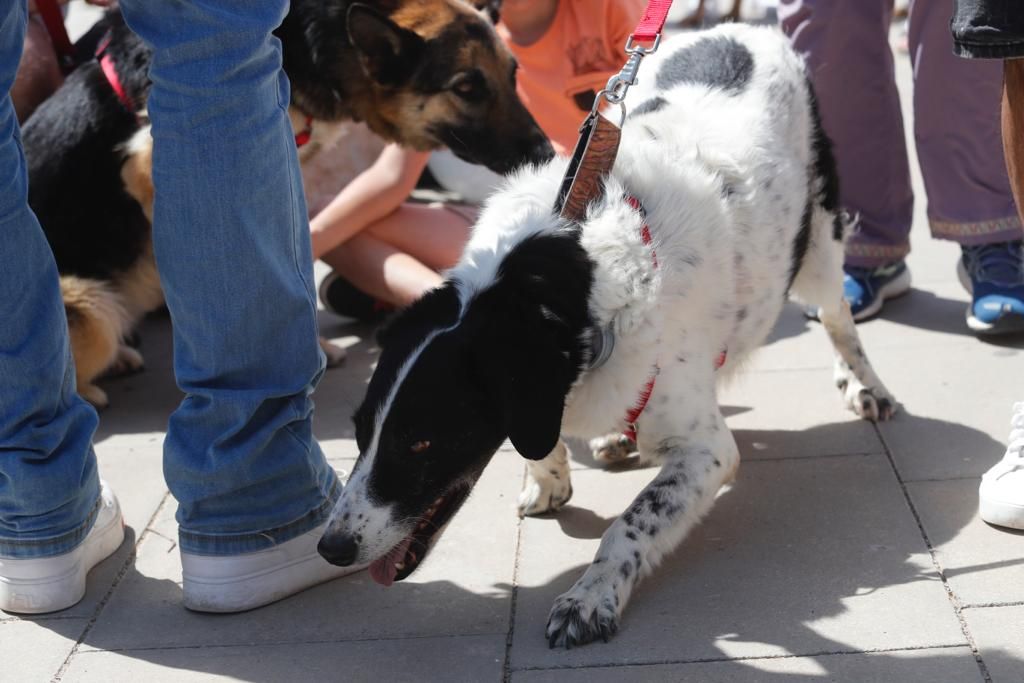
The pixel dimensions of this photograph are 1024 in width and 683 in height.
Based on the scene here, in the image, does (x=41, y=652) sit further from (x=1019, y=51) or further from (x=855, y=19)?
(x=855, y=19)

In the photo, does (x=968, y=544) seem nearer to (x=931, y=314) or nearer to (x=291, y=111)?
(x=931, y=314)

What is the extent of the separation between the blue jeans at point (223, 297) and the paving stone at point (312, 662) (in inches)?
10.3

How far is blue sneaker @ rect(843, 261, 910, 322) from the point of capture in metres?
4.21

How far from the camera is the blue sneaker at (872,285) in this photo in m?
4.21

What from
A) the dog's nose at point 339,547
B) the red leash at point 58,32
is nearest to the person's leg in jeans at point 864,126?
the dog's nose at point 339,547

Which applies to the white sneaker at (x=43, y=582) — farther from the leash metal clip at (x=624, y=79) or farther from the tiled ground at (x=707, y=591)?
the leash metal clip at (x=624, y=79)

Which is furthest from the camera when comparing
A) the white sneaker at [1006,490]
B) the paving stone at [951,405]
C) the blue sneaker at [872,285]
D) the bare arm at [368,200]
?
the bare arm at [368,200]

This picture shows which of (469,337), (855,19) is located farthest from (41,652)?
(855,19)

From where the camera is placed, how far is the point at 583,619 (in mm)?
2465

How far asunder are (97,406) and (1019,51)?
3115 mm

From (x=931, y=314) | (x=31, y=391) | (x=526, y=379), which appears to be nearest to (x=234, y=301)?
(x=31, y=391)

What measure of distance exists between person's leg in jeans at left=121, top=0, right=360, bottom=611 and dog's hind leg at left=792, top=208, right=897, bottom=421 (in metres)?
1.58

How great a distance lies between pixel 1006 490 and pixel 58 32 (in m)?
3.54

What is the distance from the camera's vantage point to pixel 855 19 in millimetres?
3996
